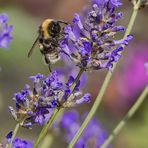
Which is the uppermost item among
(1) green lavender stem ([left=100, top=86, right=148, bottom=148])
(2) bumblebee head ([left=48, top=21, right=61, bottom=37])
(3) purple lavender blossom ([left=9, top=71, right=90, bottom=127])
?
(2) bumblebee head ([left=48, top=21, right=61, bottom=37])

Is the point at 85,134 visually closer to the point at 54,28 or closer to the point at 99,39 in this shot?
the point at 54,28

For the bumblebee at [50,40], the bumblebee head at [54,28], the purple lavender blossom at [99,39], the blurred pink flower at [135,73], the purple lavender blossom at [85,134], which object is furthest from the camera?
the blurred pink flower at [135,73]

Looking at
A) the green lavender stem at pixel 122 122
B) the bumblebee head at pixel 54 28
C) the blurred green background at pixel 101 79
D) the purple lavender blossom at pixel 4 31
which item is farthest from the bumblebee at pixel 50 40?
the blurred green background at pixel 101 79

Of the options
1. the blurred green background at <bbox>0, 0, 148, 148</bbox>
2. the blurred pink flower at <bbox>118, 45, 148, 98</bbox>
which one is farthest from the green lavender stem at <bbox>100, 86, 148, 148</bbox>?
the blurred pink flower at <bbox>118, 45, 148, 98</bbox>

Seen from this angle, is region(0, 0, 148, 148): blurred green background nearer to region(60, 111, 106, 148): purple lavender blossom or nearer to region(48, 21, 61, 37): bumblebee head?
region(60, 111, 106, 148): purple lavender blossom

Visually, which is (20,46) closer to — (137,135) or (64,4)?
(137,135)

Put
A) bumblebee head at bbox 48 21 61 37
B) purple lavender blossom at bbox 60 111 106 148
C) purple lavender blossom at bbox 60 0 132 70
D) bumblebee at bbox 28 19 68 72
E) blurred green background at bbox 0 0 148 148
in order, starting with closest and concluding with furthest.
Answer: purple lavender blossom at bbox 60 0 132 70 < bumblebee at bbox 28 19 68 72 < bumblebee head at bbox 48 21 61 37 < purple lavender blossom at bbox 60 111 106 148 < blurred green background at bbox 0 0 148 148

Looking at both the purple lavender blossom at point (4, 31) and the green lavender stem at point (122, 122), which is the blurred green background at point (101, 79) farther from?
the purple lavender blossom at point (4, 31)
